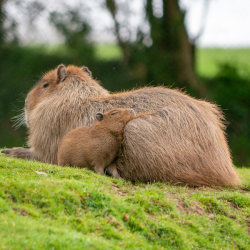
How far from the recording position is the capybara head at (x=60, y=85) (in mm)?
5793

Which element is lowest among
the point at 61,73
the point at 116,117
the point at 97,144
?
the point at 97,144

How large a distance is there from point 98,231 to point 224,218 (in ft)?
4.67

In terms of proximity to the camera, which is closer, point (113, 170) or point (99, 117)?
point (113, 170)

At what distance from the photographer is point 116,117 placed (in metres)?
4.76

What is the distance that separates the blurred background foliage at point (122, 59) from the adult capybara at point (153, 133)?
4341 mm

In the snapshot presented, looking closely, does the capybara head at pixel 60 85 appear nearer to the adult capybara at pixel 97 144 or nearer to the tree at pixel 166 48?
the adult capybara at pixel 97 144

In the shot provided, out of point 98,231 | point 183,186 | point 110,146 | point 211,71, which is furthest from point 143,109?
point 211,71

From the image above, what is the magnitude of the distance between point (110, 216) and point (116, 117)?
6.02 ft

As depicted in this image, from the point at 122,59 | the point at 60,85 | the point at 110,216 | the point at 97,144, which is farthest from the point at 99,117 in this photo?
the point at 122,59

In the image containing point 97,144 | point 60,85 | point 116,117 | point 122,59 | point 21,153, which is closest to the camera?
point 97,144

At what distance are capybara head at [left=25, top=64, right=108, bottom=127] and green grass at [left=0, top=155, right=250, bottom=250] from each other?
78.6 inches

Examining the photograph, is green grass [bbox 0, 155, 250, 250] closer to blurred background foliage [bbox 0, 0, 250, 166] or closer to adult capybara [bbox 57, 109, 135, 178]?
adult capybara [bbox 57, 109, 135, 178]

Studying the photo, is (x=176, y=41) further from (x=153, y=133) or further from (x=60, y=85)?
(x=153, y=133)

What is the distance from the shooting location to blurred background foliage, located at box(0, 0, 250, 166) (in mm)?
9906
